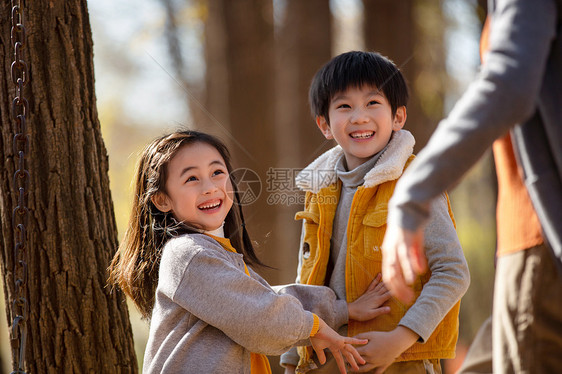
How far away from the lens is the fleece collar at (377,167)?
88.8 inches

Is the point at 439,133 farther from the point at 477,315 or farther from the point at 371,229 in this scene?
the point at 477,315

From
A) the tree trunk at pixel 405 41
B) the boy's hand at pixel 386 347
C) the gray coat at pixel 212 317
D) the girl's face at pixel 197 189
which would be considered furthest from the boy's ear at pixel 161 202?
the tree trunk at pixel 405 41

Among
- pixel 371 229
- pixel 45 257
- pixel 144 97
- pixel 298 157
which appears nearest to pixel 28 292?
pixel 45 257

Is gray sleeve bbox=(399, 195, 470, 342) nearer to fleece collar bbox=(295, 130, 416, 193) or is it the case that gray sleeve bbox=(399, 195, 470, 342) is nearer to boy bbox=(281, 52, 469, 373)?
boy bbox=(281, 52, 469, 373)

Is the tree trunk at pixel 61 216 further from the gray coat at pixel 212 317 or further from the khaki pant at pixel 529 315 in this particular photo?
the khaki pant at pixel 529 315

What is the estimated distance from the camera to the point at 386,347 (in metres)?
2.10

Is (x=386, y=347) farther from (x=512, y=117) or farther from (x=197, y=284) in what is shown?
(x=512, y=117)

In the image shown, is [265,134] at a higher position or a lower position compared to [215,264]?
higher

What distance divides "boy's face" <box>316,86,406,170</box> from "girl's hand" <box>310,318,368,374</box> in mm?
668

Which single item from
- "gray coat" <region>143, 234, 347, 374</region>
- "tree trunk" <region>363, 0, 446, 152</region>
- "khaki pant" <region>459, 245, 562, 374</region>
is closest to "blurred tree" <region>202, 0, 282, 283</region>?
"tree trunk" <region>363, 0, 446, 152</region>

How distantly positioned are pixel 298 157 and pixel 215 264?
154 inches

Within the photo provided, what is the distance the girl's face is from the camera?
2.29m

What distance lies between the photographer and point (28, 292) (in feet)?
8.98

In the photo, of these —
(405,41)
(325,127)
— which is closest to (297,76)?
(405,41)
